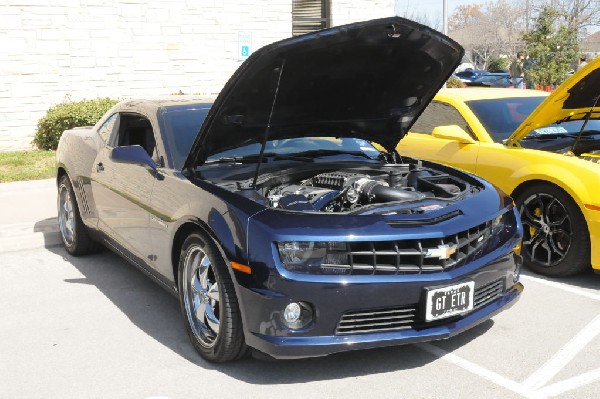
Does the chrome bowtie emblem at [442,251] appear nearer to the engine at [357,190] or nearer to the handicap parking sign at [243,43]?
the engine at [357,190]

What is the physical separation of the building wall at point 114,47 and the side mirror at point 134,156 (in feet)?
26.0

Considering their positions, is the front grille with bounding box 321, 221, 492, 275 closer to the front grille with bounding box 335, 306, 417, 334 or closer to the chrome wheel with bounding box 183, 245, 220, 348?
the front grille with bounding box 335, 306, 417, 334

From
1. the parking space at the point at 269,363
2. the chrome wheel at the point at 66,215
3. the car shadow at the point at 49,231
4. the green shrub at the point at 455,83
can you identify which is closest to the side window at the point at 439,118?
the parking space at the point at 269,363

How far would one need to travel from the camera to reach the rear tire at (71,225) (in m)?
5.91

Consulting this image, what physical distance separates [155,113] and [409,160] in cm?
194

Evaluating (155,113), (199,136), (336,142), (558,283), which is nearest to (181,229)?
(199,136)

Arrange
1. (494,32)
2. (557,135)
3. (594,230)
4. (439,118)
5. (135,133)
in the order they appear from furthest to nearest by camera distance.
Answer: (494,32), (439,118), (557,135), (135,133), (594,230)

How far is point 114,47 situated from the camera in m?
13.2

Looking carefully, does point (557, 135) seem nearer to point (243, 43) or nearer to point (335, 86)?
point (335, 86)

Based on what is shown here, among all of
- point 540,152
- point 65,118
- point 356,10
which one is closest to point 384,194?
point 540,152

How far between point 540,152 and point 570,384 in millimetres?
2514

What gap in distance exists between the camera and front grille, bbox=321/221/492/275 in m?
3.36

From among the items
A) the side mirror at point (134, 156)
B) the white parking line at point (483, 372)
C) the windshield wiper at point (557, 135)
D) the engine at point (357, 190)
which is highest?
the side mirror at point (134, 156)

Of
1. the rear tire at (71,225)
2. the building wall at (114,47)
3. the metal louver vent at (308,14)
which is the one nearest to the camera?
the rear tire at (71,225)
